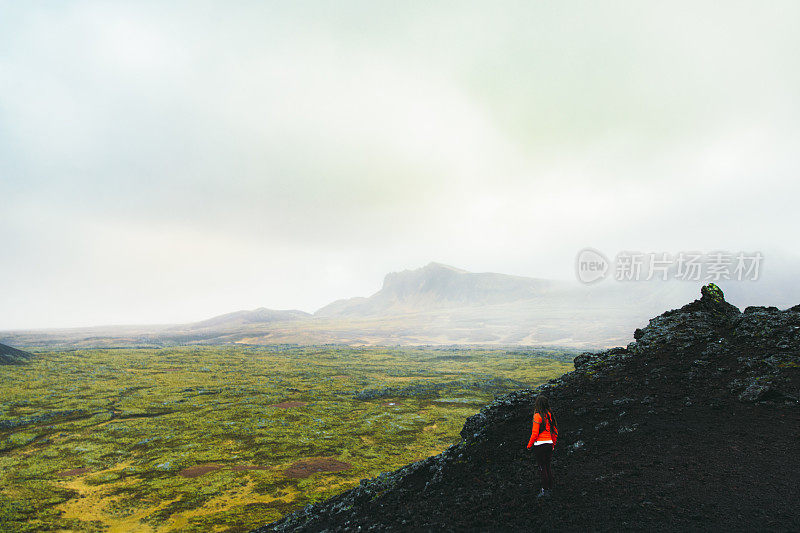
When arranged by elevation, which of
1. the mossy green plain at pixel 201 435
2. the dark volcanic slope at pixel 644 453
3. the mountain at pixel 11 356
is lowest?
the mountain at pixel 11 356

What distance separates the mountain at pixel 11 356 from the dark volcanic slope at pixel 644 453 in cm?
15468

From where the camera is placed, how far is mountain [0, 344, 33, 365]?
395 ft

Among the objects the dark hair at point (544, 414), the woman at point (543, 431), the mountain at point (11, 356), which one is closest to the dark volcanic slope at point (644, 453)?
the woman at point (543, 431)

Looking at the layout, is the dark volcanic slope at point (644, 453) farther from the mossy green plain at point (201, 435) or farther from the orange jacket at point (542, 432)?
the mossy green plain at point (201, 435)

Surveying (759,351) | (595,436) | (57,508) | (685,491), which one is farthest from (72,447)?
(759,351)

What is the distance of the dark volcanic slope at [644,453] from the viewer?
12.8 meters

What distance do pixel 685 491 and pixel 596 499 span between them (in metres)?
3.09

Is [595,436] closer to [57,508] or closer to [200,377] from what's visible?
[57,508]

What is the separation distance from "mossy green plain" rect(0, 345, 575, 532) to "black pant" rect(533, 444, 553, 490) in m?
7.27

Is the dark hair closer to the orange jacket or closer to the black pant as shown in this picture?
the orange jacket

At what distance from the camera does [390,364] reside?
15225 cm

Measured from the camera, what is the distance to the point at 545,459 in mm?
14273

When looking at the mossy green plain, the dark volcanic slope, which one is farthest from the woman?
the mossy green plain

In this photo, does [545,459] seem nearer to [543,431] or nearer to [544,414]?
[543,431]
